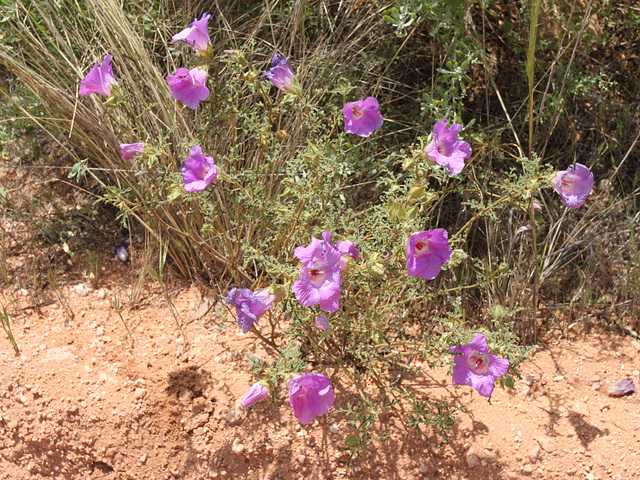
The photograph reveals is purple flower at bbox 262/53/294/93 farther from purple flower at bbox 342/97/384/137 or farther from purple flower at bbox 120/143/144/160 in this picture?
purple flower at bbox 120/143/144/160

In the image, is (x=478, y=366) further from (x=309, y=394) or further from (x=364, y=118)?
(x=364, y=118)

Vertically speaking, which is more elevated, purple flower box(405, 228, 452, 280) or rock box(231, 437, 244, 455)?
purple flower box(405, 228, 452, 280)

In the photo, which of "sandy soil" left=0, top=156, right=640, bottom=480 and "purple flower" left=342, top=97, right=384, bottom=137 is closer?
"purple flower" left=342, top=97, right=384, bottom=137

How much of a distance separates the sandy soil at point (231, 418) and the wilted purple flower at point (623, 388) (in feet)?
0.08

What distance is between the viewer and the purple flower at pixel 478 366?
1380 mm

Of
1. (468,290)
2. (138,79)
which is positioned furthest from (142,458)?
(138,79)

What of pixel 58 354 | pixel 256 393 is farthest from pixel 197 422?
pixel 58 354

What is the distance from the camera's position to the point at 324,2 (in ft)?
7.72

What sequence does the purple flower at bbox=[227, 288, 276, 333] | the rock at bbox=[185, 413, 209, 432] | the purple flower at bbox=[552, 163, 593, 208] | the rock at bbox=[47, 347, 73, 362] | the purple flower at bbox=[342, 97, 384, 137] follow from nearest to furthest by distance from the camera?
the purple flower at bbox=[227, 288, 276, 333], the purple flower at bbox=[552, 163, 593, 208], the purple flower at bbox=[342, 97, 384, 137], the rock at bbox=[185, 413, 209, 432], the rock at bbox=[47, 347, 73, 362]

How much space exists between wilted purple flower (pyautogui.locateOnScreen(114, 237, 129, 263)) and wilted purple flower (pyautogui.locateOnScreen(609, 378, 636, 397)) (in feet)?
5.92

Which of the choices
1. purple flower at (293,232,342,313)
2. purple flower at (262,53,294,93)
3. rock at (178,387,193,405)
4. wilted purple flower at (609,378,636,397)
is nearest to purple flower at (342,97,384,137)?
purple flower at (262,53,294,93)

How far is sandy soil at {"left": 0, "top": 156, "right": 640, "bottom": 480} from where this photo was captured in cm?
172

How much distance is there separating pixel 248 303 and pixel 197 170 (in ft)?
1.23

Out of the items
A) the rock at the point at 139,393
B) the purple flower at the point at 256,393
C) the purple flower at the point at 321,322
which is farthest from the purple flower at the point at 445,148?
the rock at the point at 139,393
